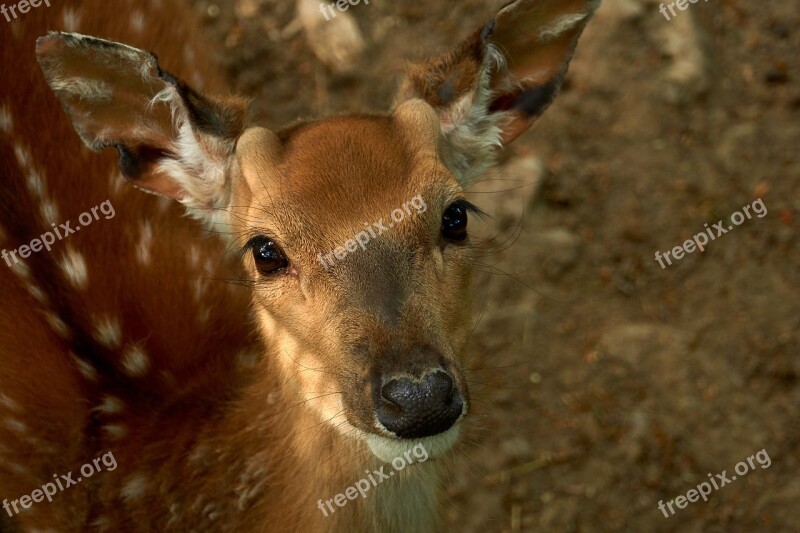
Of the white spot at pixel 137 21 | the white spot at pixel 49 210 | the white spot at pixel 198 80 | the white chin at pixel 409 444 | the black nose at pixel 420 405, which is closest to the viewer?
the black nose at pixel 420 405

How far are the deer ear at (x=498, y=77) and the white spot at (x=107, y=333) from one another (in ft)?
4.28

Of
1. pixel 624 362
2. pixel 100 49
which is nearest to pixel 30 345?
pixel 100 49

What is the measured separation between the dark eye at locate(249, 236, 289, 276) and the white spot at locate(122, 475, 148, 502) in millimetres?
912

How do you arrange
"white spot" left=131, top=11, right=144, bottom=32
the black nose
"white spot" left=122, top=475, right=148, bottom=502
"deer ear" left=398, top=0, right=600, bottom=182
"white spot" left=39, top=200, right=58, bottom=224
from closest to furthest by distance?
the black nose → "deer ear" left=398, top=0, right=600, bottom=182 → "white spot" left=122, top=475, right=148, bottom=502 → "white spot" left=39, top=200, right=58, bottom=224 → "white spot" left=131, top=11, right=144, bottom=32

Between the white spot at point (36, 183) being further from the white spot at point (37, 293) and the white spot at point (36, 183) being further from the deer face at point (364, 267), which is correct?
the deer face at point (364, 267)

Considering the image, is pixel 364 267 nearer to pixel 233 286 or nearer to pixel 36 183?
pixel 233 286

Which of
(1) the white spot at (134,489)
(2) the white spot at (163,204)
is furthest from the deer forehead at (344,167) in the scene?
(1) the white spot at (134,489)

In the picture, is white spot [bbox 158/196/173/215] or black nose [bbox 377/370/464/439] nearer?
black nose [bbox 377/370/464/439]

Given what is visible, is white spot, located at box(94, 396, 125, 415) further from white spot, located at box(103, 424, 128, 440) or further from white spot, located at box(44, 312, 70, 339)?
white spot, located at box(44, 312, 70, 339)

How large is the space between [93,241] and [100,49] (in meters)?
0.92

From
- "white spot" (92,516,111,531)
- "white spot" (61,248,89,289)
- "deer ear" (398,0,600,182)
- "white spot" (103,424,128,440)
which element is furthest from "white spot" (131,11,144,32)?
"white spot" (92,516,111,531)

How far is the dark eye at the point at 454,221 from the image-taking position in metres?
2.53

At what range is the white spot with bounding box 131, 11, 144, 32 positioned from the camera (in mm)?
3676

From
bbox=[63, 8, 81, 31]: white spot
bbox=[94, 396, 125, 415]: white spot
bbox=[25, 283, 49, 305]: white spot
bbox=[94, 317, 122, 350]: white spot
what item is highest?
Answer: bbox=[63, 8, 81, 31]: white spot
